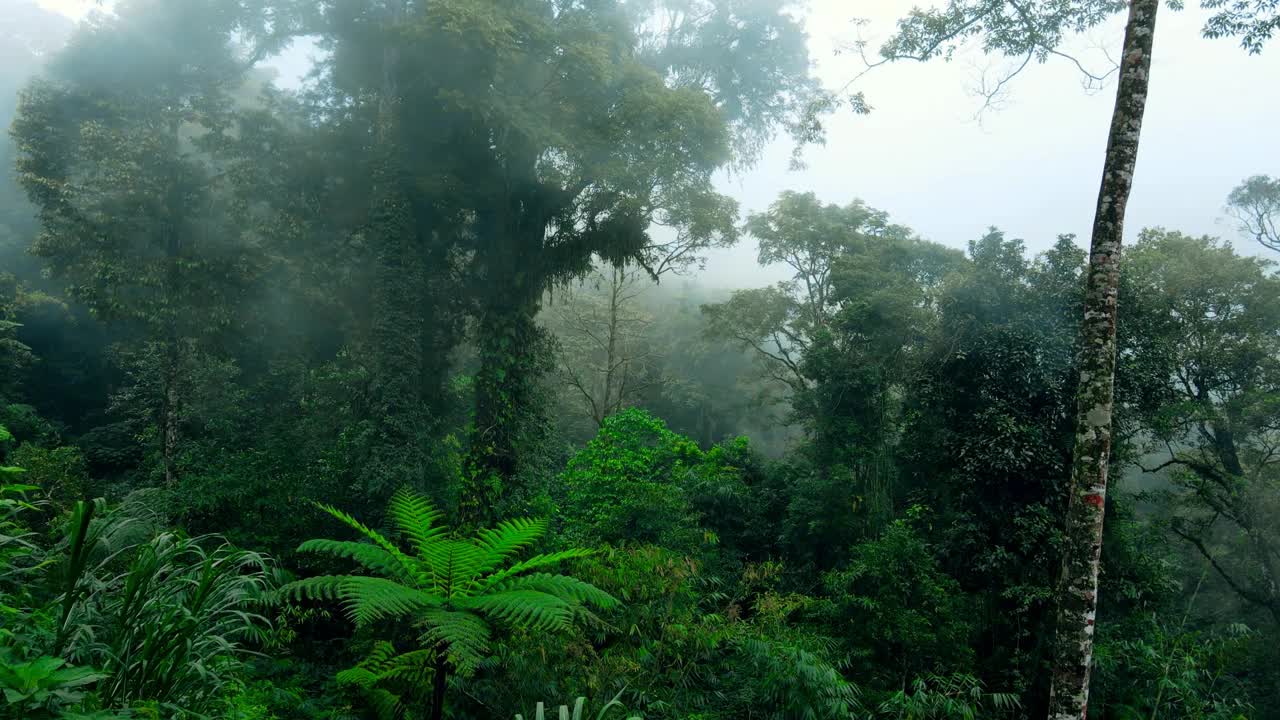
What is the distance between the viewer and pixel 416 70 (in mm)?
13477

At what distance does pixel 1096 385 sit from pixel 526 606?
442 cm

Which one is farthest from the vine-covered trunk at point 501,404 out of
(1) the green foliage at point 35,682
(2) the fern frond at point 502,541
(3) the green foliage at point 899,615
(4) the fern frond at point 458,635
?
(1) the green foliage at point 35,682

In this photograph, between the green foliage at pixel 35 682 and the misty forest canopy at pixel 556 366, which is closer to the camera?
the green foliage at pixel 35 682

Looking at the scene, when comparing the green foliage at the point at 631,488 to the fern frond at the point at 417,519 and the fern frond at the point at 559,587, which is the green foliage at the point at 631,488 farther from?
the fern frond at the point at 417,519

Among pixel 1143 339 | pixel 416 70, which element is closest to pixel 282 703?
pixel 416 70

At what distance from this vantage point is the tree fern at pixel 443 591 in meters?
3.60

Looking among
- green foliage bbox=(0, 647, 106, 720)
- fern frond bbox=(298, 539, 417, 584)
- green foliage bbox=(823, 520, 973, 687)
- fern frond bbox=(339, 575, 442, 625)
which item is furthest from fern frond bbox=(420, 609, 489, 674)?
green foliage bbox=(823, 520, 973, 687)

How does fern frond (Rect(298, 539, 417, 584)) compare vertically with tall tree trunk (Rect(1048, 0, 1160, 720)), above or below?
below

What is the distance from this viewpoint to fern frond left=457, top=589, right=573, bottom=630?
366cm

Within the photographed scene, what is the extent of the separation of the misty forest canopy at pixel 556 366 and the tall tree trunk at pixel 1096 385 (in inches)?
60.8

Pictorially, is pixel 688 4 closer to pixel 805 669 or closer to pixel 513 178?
pixel 513 178

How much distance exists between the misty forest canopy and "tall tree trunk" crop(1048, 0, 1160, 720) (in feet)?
5.06

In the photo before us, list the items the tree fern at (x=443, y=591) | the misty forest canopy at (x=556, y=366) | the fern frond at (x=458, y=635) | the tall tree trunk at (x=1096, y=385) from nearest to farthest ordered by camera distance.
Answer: the fern frond at (x=458, y=635) → the tree fern at (x=443, y=591) → the tall tree trunk at (x=1096, y=385) → the misty forest canopy at (x=556, y=366)

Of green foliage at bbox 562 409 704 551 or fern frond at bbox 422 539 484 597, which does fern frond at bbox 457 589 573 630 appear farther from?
green foliage at bbox 562 409 704 551
